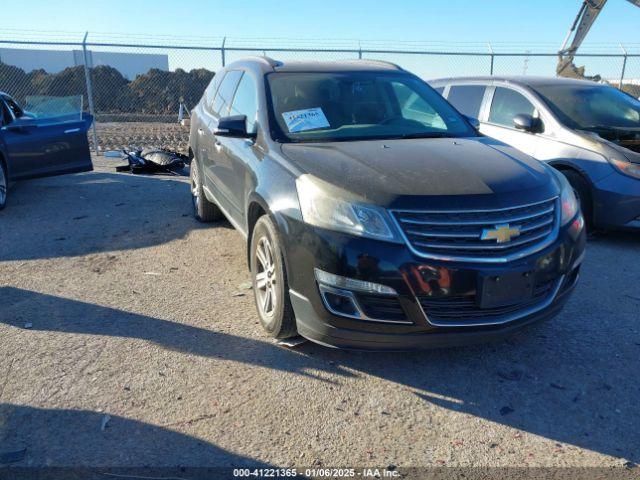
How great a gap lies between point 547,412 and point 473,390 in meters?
0.40

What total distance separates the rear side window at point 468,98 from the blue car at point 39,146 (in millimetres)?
5282

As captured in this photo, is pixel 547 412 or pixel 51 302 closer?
pixel 547 412

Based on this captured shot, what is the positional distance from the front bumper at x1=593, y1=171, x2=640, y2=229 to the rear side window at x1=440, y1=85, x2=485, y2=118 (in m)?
2.23

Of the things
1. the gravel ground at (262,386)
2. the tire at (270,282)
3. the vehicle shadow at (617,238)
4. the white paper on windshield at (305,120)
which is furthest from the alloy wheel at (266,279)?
the vehicle shadow at (617,238)

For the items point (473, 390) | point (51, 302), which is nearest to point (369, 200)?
point (473, 390)

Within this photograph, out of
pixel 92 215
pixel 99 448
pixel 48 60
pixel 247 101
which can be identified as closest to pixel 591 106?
pixel 247 101

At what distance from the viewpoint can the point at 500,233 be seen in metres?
3.08

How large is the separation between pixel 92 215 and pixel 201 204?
1.67m

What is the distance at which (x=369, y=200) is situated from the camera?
3.08 meters

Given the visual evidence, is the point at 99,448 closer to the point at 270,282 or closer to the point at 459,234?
the point at 270,282

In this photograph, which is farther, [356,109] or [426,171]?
[356,109]

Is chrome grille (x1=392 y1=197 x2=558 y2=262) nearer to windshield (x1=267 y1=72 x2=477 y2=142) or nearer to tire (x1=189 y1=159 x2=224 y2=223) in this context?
windshield (x1=267 y1=72 x2=477 y2=142)

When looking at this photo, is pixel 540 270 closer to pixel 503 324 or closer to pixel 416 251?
pixel 503 324

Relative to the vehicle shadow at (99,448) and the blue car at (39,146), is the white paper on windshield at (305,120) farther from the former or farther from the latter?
the blue car at (39,146)
